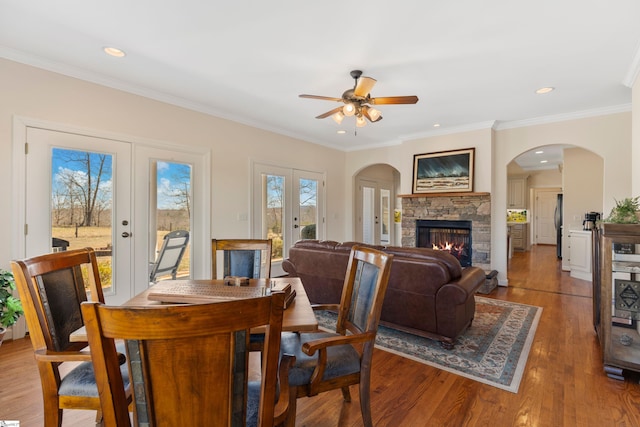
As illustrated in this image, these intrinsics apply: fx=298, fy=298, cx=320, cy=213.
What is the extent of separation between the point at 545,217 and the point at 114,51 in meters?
12.1

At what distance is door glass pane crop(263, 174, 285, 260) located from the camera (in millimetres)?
5273

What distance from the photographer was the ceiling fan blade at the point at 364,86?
2.84 meters

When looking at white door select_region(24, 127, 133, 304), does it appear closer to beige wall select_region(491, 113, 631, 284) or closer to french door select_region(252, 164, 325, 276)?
french door select_region(252, 164, 325, 276)

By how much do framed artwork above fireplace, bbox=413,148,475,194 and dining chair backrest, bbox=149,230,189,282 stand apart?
4.20m

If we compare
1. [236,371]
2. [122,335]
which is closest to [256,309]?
[236,371]

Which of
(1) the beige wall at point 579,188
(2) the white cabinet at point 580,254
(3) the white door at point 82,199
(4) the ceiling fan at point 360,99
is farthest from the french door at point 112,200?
(1) the beige wall at point 579,188

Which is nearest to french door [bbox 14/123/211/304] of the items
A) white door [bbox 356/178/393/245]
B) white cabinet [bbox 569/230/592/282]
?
white door [bbox 356/178/393/245]

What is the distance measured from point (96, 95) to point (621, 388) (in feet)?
17.8

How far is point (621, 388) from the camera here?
2119 mm

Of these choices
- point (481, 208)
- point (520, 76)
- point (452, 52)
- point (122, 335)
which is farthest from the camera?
point (481, 208)

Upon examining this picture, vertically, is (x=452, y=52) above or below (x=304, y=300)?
above

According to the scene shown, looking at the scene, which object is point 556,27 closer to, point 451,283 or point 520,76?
point 520,76

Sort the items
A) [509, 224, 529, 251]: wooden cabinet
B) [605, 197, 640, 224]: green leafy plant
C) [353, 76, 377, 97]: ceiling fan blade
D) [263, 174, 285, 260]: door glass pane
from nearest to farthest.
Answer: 1. [605, 197, 640, 224]: green leafy plant
2. [353, 76, 377, 97]: ceiling fan blade
3. [263, 174, 285, 260]: door glass pane
4. [509, 224, 529, 251]: wooden cabinet

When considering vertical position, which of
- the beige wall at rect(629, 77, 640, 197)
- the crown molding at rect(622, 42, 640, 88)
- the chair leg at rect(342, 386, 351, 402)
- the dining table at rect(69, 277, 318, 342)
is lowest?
the chair leg at rect(342, 386, 351, 402)
